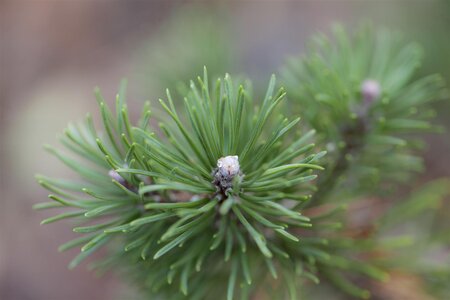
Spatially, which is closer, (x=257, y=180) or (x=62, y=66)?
(x=257, y=180)

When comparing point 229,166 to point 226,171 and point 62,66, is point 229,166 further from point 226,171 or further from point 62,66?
point 62,66

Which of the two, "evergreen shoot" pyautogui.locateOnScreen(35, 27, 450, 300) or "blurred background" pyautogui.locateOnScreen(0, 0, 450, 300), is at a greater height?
"blurred background" pyautogui.locateOnScreen(0, 0, 450, 300)

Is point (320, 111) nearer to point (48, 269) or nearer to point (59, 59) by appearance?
point (48, 269)

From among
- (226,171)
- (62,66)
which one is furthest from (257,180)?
(62,66)

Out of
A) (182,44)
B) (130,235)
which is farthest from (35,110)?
(130,235)

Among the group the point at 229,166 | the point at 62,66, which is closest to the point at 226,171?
the point at 229,166

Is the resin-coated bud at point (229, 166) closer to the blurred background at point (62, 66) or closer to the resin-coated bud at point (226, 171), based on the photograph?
the resin-coated bud at point (226, 171)

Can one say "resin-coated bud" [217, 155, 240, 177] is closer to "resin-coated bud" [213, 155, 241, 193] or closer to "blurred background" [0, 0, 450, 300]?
"resin-coated bud" [213, 155, 241, 193]

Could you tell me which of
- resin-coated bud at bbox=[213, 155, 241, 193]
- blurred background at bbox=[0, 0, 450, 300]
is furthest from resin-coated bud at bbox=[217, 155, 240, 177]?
blurred background at bbox=[0, 0, 450, 300]

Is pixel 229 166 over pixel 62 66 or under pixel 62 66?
under

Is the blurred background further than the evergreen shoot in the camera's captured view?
Yes
